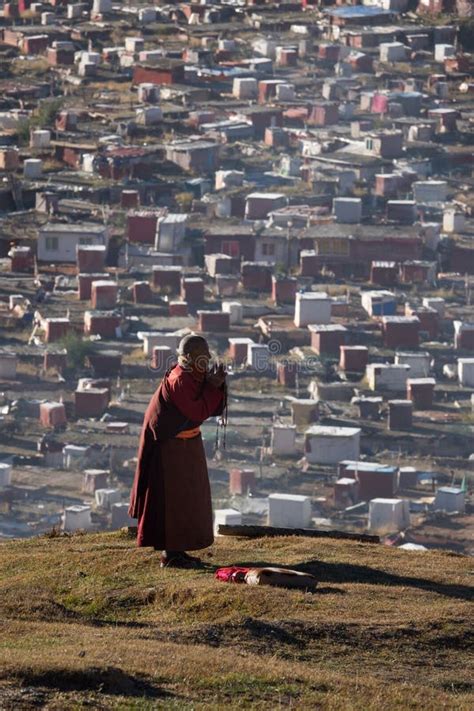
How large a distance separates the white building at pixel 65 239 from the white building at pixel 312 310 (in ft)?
18.8

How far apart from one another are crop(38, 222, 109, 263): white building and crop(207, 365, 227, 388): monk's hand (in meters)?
31.8

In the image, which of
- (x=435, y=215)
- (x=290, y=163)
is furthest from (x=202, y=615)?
(x=290, y=163)

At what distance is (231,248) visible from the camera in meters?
39.6

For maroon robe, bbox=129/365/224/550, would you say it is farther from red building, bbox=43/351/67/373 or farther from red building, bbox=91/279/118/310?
red building, bbox=91/279/118/310

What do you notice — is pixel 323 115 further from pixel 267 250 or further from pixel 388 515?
pixel 388 515

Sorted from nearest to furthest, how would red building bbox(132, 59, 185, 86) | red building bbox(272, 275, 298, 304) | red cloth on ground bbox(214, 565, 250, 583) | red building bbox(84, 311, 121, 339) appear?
1. red cloth on ground bbox(214, 565, 250, 583)
2. red building bbox(84, 311, 121, 339)
3. red building bbox(272, 275, 298, 304)
4. red building bbox(132, 59, 185, 86)

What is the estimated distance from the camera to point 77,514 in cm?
2488

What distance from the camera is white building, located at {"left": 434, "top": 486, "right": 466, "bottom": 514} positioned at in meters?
26.1

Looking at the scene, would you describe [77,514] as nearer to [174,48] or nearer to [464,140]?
[464,140]

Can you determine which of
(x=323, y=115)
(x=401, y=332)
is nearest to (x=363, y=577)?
(x=401, y=332)

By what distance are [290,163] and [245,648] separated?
4088cm

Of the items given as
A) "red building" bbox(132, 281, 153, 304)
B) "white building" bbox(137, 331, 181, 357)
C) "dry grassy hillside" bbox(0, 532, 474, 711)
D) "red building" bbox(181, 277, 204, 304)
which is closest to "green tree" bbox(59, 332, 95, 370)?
"white building" bbox(137, 331, 181, 357)

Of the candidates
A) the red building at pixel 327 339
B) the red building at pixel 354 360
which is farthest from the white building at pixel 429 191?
the red building at pixel 354 360

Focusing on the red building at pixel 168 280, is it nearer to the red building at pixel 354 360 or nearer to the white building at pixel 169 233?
the white building at pixel 169 233
